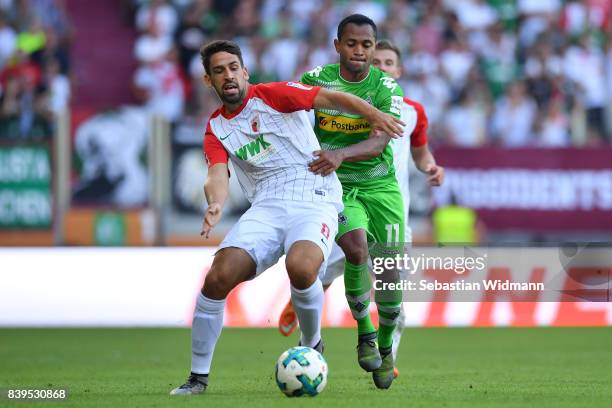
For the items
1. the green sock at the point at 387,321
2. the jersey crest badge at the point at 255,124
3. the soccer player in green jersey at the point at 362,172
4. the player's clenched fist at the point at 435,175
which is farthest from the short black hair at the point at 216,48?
the player's clenched fist at the point at 435,175

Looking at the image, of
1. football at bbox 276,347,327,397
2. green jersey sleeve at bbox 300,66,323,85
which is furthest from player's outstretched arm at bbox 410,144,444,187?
football at bbox 276,347,327,397

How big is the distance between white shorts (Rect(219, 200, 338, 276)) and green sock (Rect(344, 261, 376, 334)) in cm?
51

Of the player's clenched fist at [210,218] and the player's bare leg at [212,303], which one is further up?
the player's clenched fist at [210,218]

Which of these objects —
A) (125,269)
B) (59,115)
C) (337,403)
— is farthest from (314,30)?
(337,403)

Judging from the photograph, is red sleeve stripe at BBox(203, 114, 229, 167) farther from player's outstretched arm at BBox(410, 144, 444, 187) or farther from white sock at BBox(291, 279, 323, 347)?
player's outstretched arm at BBox(410, 144, 444, 187)

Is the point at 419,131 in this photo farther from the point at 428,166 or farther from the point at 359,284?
the point at 359,284

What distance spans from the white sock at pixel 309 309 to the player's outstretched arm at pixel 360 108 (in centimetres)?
108

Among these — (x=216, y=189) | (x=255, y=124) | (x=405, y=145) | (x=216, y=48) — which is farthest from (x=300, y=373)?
(x=405, y=145)

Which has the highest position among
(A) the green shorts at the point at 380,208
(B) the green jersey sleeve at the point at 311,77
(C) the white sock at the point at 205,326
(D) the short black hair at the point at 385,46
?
(D) the short black hair at the point at 385,46

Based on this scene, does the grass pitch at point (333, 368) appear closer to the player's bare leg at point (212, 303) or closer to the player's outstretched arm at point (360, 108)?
the player's bare leg at point (212, 303)

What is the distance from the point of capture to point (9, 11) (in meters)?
21.4

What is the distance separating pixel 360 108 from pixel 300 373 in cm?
173

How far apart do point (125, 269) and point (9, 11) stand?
7.47 meters

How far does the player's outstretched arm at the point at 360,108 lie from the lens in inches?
328
